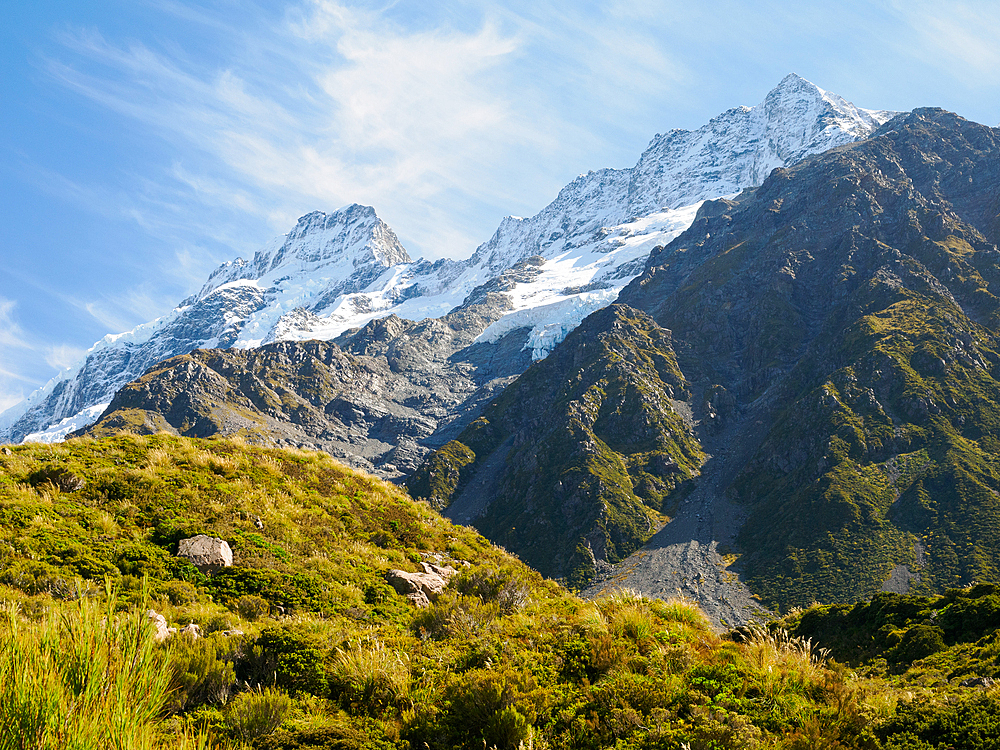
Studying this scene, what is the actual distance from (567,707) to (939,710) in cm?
567

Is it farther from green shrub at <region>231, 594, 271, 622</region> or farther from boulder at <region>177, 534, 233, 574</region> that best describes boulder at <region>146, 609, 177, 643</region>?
boulder at <region>177, 534, 233, 574</region>

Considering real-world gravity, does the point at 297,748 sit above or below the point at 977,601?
below

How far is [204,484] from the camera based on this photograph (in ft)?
60.2

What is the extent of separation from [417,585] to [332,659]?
665 centimetres

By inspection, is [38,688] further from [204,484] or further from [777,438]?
[777,438]

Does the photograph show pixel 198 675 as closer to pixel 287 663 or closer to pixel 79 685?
pixel 287 663

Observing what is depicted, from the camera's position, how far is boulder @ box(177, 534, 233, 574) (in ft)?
45.4

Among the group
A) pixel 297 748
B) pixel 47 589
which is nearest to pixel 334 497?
pixel 47 589

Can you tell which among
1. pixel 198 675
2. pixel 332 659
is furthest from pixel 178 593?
pixel 332 659

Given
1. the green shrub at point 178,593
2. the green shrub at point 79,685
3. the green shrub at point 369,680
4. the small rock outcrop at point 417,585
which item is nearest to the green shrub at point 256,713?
the green shrub at point 369,680

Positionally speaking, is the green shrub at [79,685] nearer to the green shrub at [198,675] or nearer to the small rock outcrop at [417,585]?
the green shrub at [198,675]

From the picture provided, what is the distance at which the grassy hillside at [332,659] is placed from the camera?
4.73m

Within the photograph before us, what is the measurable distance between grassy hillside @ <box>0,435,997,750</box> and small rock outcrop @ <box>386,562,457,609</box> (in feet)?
1.23

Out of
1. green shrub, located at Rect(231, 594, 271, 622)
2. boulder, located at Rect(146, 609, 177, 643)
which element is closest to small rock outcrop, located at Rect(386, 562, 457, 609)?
green shrub, located at Rect(231, 594, 271, 622)
